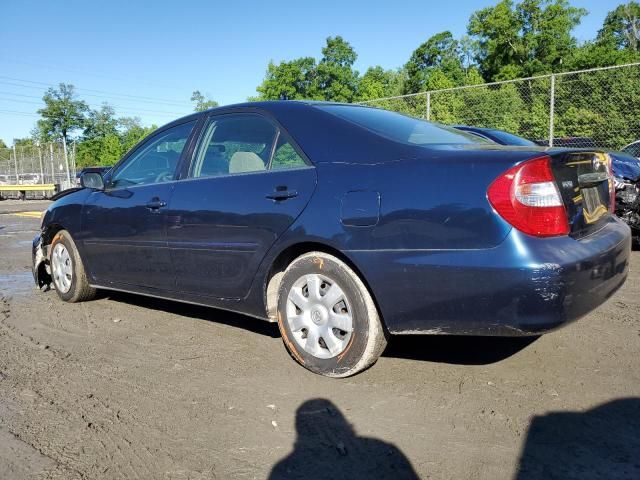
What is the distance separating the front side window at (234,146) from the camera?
362 centimetres

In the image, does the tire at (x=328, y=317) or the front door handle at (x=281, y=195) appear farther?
the front door handle at (x=281, y=195)

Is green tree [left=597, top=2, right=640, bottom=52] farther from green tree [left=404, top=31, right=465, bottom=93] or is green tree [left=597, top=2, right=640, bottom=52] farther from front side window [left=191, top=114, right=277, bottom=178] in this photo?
front side window [left=191, top=114, right=277, bottom=178]

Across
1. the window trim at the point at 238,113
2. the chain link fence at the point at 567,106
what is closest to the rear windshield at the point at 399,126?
the window trim at the point at 238,113

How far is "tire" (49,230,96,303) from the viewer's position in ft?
16.5

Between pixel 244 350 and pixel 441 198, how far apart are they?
1813mm

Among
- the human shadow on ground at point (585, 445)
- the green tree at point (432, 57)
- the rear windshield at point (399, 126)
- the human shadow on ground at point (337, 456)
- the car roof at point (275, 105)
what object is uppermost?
the green tree at point (432, 57)

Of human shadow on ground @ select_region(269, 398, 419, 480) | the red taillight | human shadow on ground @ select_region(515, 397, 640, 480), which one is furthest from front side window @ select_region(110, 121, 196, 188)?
human shadow on ground @ select_region(515, 397, 640, 480)

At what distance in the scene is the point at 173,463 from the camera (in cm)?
234

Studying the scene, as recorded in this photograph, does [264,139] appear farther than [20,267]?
No

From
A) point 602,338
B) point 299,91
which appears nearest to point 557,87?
point 602,338

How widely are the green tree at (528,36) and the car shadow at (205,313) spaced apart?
50966 mm

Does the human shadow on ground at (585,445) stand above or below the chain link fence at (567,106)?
below

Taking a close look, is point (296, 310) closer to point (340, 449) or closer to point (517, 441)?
point (340, 449)

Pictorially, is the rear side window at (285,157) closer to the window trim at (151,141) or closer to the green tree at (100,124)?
the window trim at (151,141)
